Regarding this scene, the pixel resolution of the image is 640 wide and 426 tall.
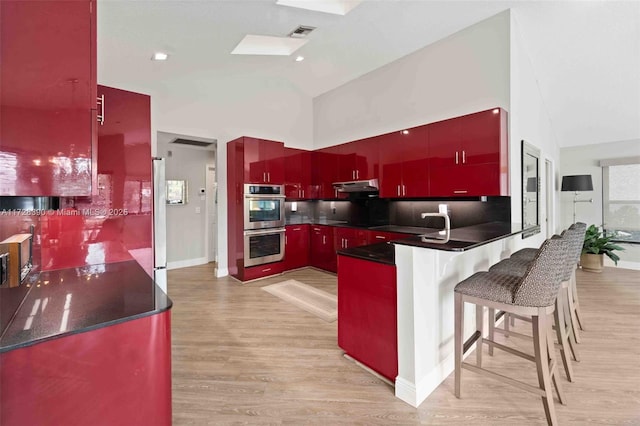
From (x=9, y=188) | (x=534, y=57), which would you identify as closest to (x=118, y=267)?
(x=9, y=188)

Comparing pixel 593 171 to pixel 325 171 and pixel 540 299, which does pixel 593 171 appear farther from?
pixel 540 299

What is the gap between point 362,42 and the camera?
12.2 feet

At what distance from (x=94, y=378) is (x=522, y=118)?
14.2ft

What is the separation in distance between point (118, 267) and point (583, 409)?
2.94 meters

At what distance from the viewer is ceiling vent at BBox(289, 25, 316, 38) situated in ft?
10.6

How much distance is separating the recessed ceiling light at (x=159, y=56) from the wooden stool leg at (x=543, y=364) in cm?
431

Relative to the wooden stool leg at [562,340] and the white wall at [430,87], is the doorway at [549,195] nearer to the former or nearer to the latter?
the white wall at [430,87]

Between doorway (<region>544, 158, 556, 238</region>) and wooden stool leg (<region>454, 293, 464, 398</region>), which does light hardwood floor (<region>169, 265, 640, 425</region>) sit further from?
doorway (<region>544, 158, 556, 238</region>)

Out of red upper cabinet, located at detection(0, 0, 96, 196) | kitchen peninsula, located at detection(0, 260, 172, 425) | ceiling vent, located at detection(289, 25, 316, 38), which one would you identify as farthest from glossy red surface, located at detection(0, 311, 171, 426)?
ceiling vent, located at detection(289, 25, 316, 38)

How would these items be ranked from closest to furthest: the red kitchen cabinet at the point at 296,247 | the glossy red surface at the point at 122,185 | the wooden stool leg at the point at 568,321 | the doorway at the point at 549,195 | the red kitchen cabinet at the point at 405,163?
1. the glossy red surface at the point at 122,185
2. the wooden stool leg at the point at 568,321
3. the red kitchen cabinet at the point at 405,163
4. the doorway at the point at 549,195
5. the red kitchen cabinet at the point at 296,247

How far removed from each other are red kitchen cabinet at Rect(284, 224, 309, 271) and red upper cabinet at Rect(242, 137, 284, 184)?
35.3 inches

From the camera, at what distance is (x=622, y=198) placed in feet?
16.6

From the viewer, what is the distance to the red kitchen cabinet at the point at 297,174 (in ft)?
16.3

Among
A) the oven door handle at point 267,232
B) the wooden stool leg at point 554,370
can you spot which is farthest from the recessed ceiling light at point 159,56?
the wooden stool leg at point 554,370
